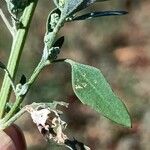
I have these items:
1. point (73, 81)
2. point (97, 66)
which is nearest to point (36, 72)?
point (73, 81)

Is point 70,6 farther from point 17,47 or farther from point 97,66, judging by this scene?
point 97,66

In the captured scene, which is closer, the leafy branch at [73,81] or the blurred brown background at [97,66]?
the leafy branch at [73,81]

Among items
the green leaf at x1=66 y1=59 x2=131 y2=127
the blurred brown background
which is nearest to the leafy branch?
the green leaf at x1=66 y1=59 x2=131 y2=127

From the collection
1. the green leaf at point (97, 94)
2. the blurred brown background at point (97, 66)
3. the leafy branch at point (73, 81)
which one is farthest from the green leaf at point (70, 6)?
the blurred brown background at point (97, 66)

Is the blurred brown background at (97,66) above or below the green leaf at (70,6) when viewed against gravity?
below

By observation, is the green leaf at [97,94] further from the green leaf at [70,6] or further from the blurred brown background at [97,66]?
the blurred brown background at [97,66]

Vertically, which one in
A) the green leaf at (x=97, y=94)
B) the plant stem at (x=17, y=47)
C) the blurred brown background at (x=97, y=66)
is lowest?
the blurred brown background at (x=97, y=66)
